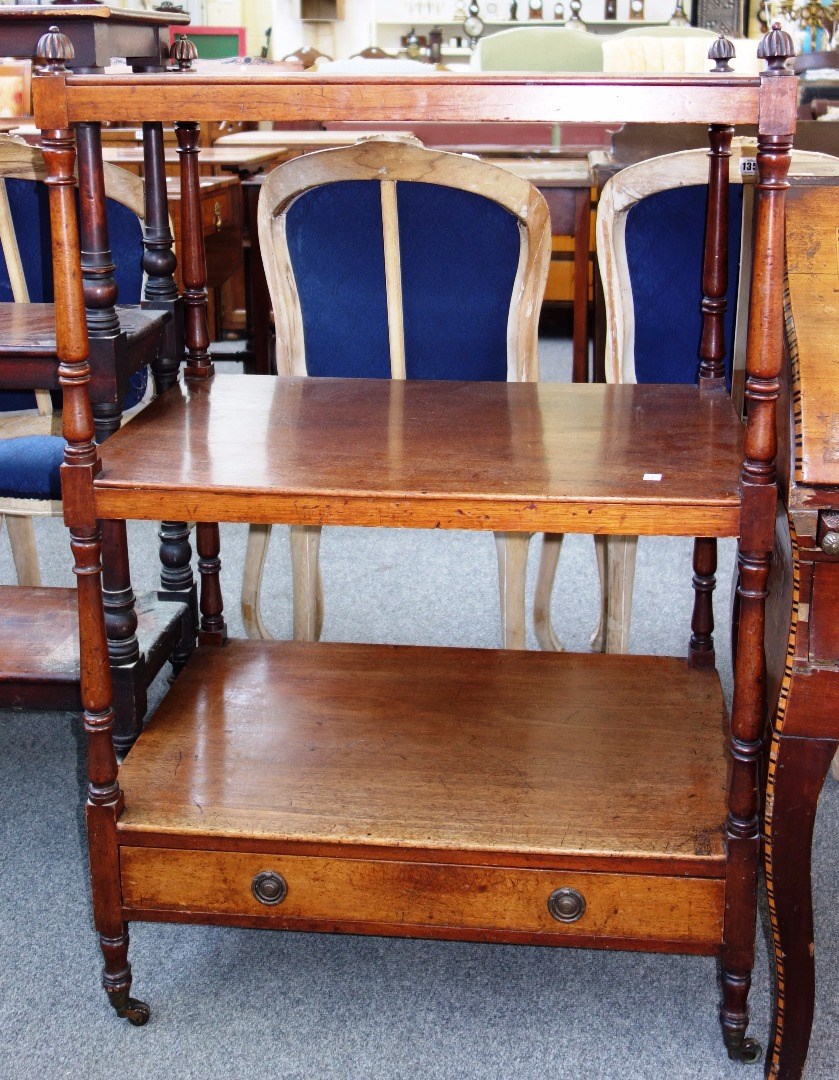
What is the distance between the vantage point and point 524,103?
3.92 feet

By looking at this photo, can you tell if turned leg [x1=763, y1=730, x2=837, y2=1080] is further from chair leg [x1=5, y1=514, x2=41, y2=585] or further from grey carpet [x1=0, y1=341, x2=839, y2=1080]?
chair leg [x1=5, y1=514, x2=41, y2=585]

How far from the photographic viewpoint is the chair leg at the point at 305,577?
2.30 metres

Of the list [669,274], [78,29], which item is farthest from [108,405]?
[669,274]

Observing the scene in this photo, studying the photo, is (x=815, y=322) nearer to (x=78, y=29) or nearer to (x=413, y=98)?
(x=413, y=98)

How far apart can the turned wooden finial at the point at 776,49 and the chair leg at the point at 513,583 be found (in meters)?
1.15

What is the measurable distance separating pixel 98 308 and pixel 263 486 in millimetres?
356

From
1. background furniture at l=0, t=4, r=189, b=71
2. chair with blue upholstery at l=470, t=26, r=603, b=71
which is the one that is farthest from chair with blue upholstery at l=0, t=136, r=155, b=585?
chair with blue upholstery at l=470, t=26, r=603, b=71

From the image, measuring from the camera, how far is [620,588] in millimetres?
2289

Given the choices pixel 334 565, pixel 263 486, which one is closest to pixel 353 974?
pixel 263 486

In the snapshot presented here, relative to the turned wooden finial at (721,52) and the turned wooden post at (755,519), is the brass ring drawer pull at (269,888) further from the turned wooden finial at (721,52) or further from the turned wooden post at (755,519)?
the turned wooden finial at (721,52)

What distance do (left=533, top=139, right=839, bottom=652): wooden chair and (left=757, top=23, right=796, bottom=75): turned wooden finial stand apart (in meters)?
1.01

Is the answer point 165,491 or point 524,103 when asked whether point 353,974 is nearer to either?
point 165,491

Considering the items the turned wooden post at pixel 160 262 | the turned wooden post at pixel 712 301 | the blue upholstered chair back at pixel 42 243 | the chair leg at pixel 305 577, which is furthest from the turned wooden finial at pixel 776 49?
the blue upholstered chair back at pixel 42 243

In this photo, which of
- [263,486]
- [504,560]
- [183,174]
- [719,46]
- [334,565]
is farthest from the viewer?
[334,565]
